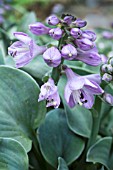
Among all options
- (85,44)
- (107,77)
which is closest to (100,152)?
(107,77)

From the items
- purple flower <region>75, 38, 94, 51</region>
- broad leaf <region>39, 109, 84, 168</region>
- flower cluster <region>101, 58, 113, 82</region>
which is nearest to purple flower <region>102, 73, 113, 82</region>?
flower cluster <region>101, 58, 113, 82</region>

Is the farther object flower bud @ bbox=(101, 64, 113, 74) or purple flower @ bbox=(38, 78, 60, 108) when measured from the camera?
flower bud @ bbox=(101, 64, 113, 74)

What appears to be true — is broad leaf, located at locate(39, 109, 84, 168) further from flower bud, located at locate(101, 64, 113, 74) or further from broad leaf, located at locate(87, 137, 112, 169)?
flower bud, located at locate(101, 64, 113, 74)

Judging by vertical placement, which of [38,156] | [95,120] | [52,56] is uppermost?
[52,56]

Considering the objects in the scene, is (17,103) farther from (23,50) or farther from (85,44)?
(85,44)

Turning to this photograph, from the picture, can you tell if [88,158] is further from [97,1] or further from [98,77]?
[97,1]

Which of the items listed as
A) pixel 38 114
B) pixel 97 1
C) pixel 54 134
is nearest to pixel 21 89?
pixel 38 114
